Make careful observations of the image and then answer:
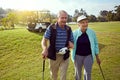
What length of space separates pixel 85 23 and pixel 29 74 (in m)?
4.37

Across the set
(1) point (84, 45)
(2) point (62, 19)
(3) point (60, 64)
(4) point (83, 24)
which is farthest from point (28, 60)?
(2) point (62, 19)

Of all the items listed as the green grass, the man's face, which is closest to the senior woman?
the man's face

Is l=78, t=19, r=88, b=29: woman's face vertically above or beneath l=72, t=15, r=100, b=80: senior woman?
above

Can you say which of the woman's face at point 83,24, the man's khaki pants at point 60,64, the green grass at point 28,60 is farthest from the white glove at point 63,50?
the green grass at point 28,60

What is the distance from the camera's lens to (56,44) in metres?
5.70

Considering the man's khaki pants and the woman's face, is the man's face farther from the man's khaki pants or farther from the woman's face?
the man's khaki pants

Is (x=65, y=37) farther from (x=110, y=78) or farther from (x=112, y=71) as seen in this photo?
(x=112, y=71)

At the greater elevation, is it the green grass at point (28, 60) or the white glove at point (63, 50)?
the white glove at point (63, 50)

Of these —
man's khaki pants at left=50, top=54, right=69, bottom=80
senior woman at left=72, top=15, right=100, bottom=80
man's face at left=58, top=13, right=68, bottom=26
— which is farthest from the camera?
senior woman at left=72, top=15, right=100, bottom=80

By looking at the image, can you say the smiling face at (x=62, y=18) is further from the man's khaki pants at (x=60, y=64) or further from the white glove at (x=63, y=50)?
the man's khaki pants at (x=60, y=64)

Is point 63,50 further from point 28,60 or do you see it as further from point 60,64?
point 28,60

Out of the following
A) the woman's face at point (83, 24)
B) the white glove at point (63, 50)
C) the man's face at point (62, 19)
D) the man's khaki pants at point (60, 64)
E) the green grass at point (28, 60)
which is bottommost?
the green grass at point (28, 60)

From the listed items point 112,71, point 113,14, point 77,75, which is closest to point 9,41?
point 112,71

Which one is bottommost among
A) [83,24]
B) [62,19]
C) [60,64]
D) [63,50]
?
[60,64]
